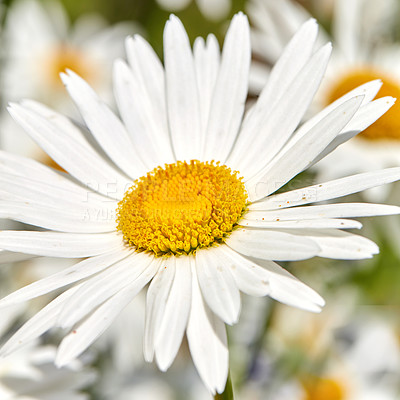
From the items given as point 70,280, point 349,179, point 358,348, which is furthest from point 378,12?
point 70,280

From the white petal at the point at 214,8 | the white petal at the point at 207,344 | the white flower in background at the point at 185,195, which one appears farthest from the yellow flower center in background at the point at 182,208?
the white petal at the point at 214,8

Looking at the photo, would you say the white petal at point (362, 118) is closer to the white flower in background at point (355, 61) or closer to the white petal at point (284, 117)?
the white petal at point (284, 117)

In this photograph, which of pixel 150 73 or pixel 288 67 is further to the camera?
pixel 150 73

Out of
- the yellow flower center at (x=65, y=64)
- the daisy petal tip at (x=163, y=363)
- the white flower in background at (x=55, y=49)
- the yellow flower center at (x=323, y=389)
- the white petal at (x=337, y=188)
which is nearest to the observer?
the daisy petal tip at (x=163, y=363)

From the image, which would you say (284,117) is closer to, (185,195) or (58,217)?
(185,195)

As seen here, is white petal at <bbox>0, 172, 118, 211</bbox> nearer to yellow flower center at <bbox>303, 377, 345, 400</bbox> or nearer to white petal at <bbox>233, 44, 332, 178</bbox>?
white petal at <bbox>233, 44, 332, 178</bbox>

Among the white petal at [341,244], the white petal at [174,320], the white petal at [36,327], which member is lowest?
the white petal at [36,327]

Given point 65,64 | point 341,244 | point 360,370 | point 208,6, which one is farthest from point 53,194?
point 65,64
